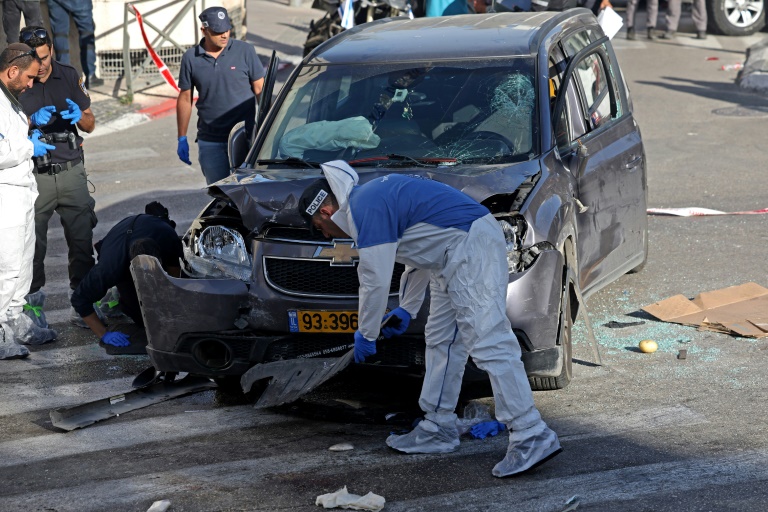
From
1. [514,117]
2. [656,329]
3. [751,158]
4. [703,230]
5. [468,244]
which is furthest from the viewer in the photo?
[751,158]

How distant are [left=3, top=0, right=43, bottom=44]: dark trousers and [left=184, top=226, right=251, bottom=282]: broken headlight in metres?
10.4

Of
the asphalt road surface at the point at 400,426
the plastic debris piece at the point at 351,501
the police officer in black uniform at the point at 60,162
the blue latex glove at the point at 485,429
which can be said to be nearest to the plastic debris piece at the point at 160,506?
the asphalt road surface at the point at 400,426

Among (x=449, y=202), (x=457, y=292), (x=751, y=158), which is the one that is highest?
(x=449, y=202)

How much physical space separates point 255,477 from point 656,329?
3242 millimetres

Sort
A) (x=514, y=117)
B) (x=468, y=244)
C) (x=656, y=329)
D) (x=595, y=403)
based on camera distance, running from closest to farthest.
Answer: (x=468, y=244), (x=595, y=403), (x=514, y=117), (x=656, y=329)

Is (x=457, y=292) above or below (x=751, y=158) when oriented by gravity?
above

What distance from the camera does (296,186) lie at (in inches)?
247

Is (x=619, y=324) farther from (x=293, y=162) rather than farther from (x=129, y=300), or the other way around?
(x=129, y=300)

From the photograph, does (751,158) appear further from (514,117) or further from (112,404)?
(112,404)

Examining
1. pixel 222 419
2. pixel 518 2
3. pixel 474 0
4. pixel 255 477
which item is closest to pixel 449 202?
pixel 255 477

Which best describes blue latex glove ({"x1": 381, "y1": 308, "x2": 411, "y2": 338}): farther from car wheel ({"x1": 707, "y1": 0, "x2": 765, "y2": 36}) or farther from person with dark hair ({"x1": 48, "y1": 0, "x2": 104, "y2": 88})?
car wheel ({"x1": 707, "y1": 0, "x2": 765, "y2": 36})

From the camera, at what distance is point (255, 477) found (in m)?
5.53

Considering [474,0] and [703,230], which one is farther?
[474,0]

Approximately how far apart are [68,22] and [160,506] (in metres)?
12.5
